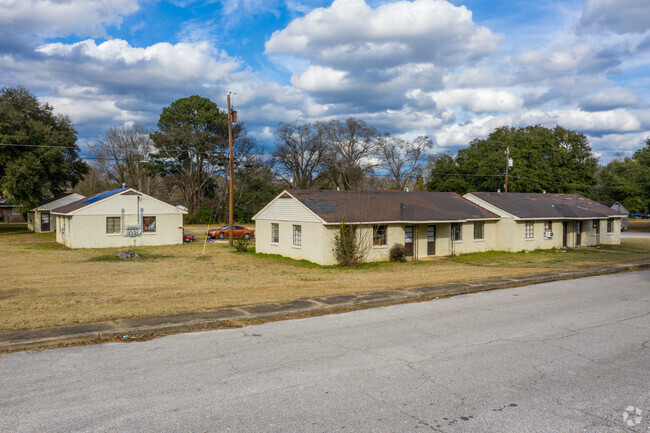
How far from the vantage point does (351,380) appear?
627cm

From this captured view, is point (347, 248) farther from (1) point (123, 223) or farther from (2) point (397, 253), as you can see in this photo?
(1) point (123, 223)

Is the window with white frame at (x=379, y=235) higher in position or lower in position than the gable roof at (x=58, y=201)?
lower

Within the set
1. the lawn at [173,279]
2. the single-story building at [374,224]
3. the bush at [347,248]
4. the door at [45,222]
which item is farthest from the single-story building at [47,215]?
the bush at [347,248]

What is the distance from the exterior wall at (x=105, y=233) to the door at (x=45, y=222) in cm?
1462

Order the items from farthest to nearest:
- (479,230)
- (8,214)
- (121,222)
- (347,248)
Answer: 1. (8,214)
2. (121,222)
3. (479,230)
4. (347,248)

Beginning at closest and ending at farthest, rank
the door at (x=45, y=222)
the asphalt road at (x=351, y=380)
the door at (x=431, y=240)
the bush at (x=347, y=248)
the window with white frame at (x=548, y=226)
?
the asphalt road at (x=351, y=380) < the bush at (x=347, y=248) < the door at (x=431, y=240) < the window with white frame at (x=548, y=226) < the door at (x=45, y=222)

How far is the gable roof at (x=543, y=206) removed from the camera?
30428 millimetres

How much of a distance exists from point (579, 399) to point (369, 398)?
2581mm

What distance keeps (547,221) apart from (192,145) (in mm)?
44284

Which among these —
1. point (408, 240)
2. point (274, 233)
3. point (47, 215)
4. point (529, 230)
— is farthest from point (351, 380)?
point (47, 215)

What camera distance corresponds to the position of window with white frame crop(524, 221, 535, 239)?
99.1ft

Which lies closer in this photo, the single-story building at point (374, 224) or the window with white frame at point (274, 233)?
the single-story building at point (374, 224)

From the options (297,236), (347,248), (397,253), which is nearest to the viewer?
(347,248)

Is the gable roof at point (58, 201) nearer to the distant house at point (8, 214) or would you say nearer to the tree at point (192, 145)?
the tree at point (192, 145)
